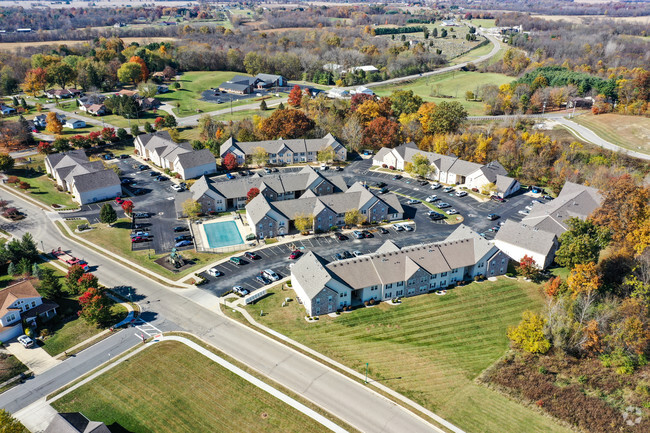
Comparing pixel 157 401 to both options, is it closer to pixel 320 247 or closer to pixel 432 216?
pixel 320 247

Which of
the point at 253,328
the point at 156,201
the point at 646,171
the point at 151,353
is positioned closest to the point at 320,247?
the point at 253,328

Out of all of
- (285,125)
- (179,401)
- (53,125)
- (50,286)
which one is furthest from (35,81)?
(179,401)

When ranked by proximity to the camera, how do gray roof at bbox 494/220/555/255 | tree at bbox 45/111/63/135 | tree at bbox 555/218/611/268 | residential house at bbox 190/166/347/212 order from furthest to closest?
tree at bbox 45/111/63/135 < residential house at bbox 190/166/347/212 < gray roof at bbox 494/220/555/255 < tree at bbox 555/218/611/268

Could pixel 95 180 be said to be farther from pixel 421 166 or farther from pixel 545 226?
pixel 545 226

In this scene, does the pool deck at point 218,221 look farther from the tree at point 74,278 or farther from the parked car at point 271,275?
the tree at point 74,278

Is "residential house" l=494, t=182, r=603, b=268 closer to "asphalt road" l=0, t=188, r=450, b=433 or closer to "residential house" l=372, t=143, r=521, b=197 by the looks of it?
"residential house" l=372, t=143, r=521, b=197

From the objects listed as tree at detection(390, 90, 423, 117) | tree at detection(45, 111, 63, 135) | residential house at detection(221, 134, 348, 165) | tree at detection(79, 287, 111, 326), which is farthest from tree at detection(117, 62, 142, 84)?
tree at detection(79, 287, 111, 326)
